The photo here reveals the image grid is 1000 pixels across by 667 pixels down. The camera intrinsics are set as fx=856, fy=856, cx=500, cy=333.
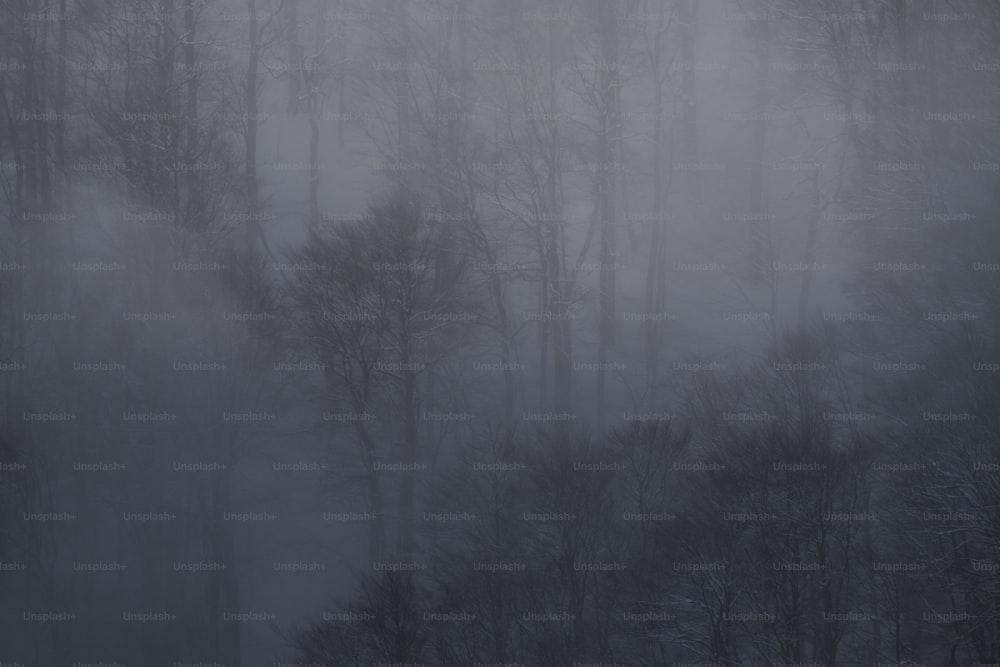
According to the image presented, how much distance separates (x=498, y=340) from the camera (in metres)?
16.7

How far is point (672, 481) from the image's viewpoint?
47.6 ft

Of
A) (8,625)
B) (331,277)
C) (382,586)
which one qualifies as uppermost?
(331,277)

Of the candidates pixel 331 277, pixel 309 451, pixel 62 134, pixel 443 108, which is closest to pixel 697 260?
pixel 443 108

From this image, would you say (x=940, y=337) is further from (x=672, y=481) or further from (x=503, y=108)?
(x=503, y=108)

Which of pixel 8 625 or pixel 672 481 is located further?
pixel 8 625

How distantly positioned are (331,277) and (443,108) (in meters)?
4.27

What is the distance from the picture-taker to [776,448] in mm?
14219

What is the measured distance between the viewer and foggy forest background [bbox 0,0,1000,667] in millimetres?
13977

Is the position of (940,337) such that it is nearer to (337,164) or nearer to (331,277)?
(331,277)

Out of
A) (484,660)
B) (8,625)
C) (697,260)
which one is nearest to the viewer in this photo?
(484,660)

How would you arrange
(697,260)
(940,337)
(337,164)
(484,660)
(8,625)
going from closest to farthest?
(484,660) → (940,337) → (8,625) → (697,260) → (337,164)

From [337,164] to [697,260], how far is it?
8.30m

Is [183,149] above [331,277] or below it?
above

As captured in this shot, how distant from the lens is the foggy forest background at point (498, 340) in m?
14.0
